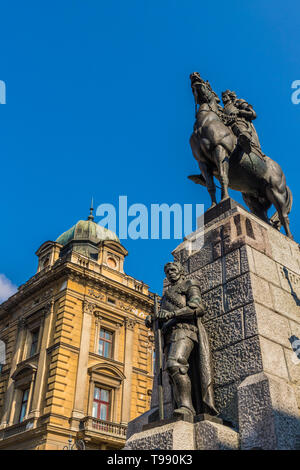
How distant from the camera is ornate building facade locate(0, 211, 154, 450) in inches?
893

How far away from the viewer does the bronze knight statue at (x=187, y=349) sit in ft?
16.4

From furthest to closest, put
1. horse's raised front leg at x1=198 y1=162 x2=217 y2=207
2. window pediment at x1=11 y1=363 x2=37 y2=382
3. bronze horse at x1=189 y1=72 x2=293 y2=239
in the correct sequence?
window pediment at x1=11 y1=363 x2=37 y2=382, horse's raised front leg at x1=198 y1=162 x2=217 y2=207, bronze horse at x1=189 y1=72 x2=293 y2=239

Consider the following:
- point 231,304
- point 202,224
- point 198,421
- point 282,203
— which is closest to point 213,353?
point 231,304

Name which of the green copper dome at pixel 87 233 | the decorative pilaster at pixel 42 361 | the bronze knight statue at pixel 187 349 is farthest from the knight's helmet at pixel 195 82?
the green copper dome at pixel 87 233

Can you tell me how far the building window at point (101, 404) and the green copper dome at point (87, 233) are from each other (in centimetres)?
1087

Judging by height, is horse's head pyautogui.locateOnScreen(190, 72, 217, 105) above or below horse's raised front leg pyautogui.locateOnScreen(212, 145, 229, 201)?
above

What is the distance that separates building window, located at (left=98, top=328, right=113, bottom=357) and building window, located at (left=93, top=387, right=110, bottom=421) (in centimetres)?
214

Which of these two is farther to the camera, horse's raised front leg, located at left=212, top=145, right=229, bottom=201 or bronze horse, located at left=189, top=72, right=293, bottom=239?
bronze horse, located at left=189, top=72, right=293, bottom=239

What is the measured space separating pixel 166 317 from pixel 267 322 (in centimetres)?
119

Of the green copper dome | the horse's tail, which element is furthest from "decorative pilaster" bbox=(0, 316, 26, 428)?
the horse's tail

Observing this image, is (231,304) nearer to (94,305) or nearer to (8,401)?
(94,305)

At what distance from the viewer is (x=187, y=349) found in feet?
17.2

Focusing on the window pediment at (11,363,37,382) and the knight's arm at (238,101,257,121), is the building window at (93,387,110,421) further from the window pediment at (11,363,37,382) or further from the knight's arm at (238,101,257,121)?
the knight's arm at (238,101,257,121)

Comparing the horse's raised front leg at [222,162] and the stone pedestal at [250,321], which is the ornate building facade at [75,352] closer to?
the stone pedestal at [250,321]
